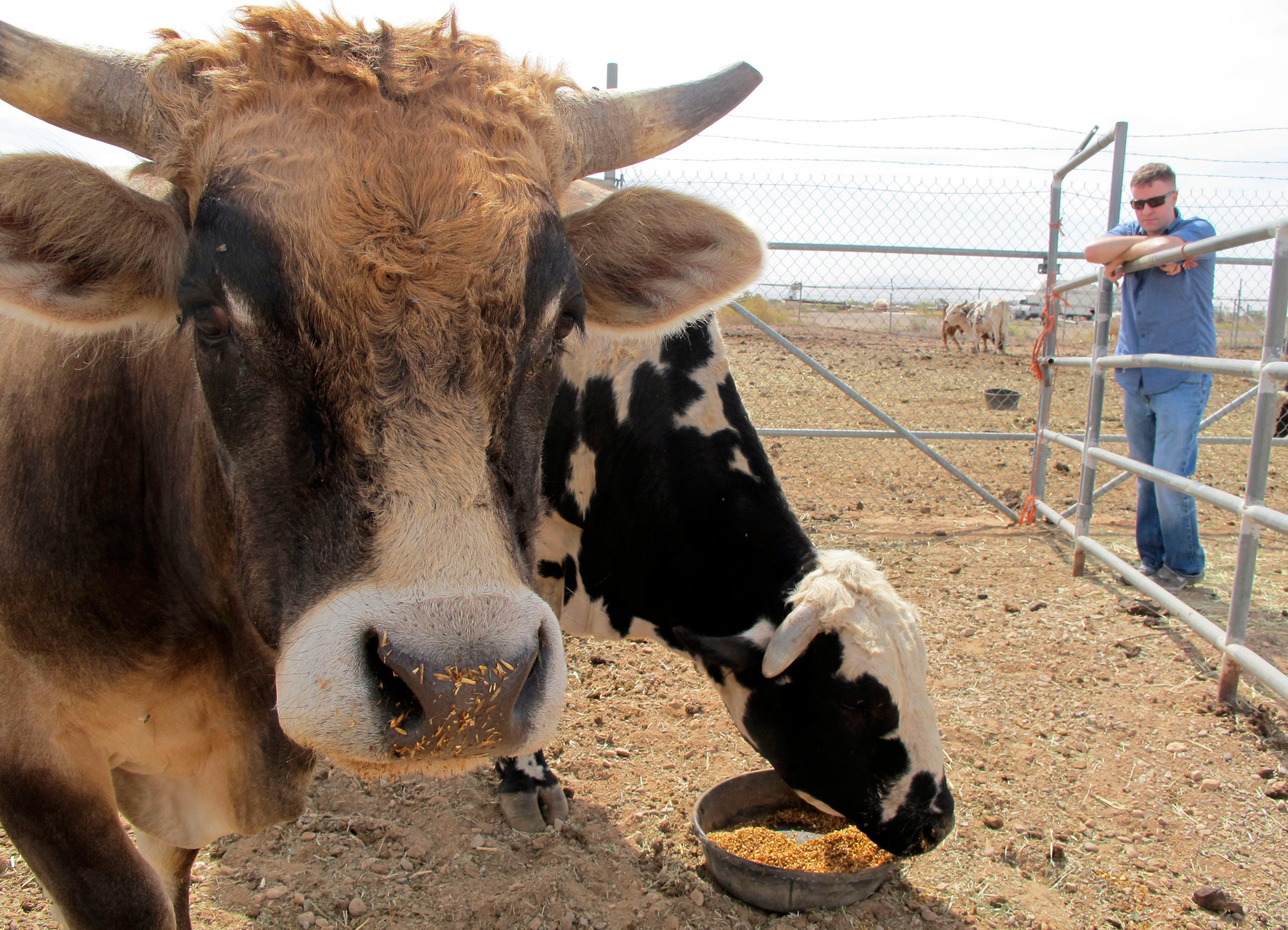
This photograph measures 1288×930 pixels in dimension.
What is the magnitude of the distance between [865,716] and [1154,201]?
13.1 feet

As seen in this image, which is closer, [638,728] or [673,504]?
[673,504]

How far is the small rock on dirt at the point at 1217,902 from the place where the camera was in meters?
2.89

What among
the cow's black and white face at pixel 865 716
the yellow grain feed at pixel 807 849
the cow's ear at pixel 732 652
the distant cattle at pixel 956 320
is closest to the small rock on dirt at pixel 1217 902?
the cow's black and white face at pixel 865 716

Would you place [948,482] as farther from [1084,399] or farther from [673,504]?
[1084,399]

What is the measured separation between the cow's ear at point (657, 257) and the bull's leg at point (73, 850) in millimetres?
1701

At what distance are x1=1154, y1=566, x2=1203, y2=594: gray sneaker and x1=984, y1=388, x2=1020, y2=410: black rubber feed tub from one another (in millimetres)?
7279

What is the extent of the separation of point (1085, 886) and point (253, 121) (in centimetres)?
336

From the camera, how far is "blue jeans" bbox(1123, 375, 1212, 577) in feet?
17.4

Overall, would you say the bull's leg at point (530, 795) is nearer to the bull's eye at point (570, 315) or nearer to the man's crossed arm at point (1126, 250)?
the bull's eye at point (570, 315)

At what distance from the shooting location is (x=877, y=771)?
2.95m

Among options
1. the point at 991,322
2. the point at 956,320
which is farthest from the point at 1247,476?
the point at 956,320

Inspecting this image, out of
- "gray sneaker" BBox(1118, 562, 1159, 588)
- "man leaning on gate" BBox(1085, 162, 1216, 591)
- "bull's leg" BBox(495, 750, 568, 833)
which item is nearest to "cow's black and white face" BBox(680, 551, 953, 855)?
"bull's leg" BBox(495, 750, 568, 833)

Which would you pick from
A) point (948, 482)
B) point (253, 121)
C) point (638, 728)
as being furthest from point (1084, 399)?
point (253, 121)

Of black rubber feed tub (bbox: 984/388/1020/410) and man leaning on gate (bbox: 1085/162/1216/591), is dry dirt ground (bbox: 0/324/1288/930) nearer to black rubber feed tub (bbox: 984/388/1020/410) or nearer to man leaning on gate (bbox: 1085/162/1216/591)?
man leaning on gate (bbox: 1085/162/1216/591)
